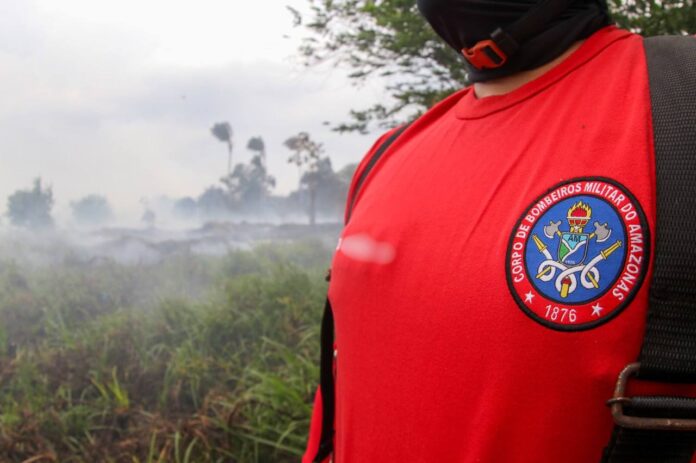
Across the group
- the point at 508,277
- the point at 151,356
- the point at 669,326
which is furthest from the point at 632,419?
the point at 151,356

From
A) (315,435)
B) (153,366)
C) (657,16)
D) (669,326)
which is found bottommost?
→ (153,366)

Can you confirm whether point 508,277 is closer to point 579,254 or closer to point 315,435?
point 579,254

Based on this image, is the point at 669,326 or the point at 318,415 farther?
the point at 318,415

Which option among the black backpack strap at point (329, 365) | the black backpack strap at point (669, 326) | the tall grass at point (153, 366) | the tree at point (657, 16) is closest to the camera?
the black backpack strap at point (669, 326)

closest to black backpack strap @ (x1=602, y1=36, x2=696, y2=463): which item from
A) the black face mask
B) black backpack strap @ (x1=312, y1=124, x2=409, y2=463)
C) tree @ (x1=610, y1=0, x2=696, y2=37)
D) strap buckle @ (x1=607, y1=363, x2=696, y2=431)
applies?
strap buckle @ (x1=607, y1=363, x2=696, y2=431)

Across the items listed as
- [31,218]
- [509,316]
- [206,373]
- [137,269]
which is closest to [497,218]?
[509,316]

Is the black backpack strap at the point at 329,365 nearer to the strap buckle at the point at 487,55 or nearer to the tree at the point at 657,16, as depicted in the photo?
the strap buckle at the point at 487,55

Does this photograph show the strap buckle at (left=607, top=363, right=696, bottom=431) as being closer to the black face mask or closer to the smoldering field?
→ the black face mask

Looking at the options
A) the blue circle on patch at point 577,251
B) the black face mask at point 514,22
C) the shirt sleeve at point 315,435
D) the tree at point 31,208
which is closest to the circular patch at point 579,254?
the blue circle on patch at point 577,251

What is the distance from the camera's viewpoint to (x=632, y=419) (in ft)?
2.24

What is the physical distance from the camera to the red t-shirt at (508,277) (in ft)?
2.43

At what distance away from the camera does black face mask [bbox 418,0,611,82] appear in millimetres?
966

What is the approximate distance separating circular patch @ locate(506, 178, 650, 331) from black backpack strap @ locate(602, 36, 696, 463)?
4cm

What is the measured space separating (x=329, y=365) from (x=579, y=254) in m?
0.65
